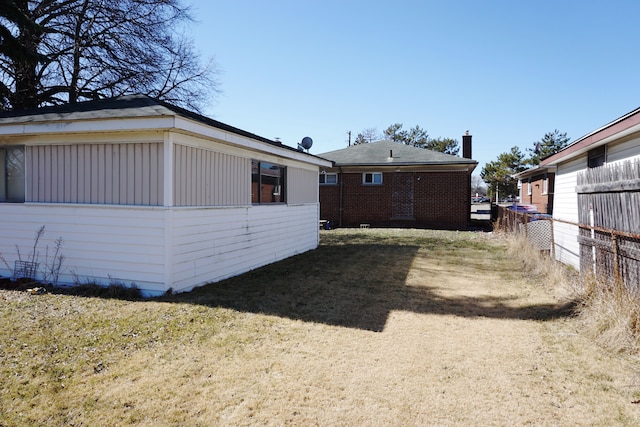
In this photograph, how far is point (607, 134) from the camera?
661 cm

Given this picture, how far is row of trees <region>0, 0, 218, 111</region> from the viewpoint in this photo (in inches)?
549

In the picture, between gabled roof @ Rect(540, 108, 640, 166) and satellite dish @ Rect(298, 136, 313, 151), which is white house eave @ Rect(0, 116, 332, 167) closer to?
gabled roof @ Rect(540, 108, 640, 166)

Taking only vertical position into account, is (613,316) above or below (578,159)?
below

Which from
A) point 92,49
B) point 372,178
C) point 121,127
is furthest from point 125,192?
point 372,178

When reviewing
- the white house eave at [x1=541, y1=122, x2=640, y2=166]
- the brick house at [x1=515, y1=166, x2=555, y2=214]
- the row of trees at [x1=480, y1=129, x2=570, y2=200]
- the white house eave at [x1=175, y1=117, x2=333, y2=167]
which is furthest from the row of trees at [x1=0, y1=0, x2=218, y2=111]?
the row of trees at [x1=480, y1=129, x2=570, y2=200]

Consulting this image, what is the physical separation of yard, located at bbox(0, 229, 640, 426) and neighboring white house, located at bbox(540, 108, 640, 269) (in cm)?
216

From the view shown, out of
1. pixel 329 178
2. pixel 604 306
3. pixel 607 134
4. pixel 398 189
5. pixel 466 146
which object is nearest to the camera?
pixel 604 306

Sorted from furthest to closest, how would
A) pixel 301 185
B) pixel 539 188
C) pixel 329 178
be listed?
pixel 539 188 < pixel 329 178 < pixel 301 185

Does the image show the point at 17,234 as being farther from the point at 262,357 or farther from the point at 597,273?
the point at 597,273

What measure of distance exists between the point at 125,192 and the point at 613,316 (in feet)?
23.3

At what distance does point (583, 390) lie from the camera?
3.17 metres

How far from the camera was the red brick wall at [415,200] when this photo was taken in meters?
19.7

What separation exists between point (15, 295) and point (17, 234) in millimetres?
1575

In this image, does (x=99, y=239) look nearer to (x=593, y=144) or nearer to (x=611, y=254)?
(x=611, y=254)
